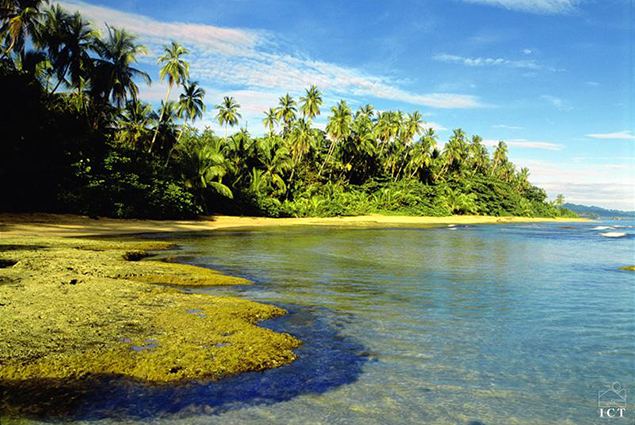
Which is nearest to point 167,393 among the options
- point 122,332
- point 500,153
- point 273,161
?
point 122,332

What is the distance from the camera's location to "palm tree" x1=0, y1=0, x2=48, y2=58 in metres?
27.9

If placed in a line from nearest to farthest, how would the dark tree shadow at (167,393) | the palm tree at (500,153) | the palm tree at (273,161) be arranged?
the dark tree shadow at (167,393), the palm tree at (273,161), the palm tree at (500,153)

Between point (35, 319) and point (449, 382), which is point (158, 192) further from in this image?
point (449, 382)

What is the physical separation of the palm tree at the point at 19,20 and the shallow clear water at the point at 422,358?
92.4 ft

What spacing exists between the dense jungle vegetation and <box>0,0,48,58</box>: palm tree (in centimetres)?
7

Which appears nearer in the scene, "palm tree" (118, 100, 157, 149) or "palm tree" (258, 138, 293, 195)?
"palm tree" (118, 100, 157, 149)

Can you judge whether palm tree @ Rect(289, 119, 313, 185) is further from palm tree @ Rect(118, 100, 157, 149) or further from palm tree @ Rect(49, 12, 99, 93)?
palm tree @ Rect(49, 12, 99, 93)

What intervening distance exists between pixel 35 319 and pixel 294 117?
63.8m

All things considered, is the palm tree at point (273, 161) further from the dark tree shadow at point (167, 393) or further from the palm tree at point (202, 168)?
the dark tree shadow at point (167, 393)

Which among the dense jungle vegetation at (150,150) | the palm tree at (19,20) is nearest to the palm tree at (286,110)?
the dense jungle vegetation at (150,150)

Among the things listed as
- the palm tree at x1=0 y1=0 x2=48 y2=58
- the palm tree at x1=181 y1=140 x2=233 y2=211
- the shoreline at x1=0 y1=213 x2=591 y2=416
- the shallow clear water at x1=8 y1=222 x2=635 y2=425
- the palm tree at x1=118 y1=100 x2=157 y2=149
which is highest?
the palm tree at x1=0 y1=0 x2=48 y2=58

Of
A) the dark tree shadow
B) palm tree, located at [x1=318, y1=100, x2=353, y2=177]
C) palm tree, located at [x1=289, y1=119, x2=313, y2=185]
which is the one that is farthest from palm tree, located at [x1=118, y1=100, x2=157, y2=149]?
the dark tree shadow

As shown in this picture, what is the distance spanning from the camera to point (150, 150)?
3850 centimetres

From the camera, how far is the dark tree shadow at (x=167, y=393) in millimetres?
3455
